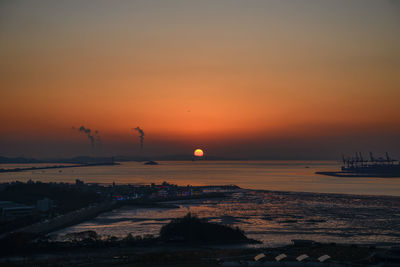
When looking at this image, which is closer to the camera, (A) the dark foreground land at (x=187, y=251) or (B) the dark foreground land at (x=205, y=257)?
(B) the dark foreground land at (x=205, y=257)

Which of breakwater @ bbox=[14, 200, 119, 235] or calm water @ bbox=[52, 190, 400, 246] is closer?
calm water @ bbox=[52, 190, 400, 246]

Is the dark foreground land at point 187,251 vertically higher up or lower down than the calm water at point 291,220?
higher up

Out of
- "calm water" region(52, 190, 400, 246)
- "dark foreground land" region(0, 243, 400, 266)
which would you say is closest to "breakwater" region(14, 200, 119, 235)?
"calm water" region(52, 190, 400, 246)

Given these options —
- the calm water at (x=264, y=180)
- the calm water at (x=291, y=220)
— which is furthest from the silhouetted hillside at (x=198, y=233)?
the calm water at (x=264, y=180)

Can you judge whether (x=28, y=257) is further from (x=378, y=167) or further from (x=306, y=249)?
(x=378, y=167)

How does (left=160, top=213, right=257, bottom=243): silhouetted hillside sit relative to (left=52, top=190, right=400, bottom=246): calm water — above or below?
above

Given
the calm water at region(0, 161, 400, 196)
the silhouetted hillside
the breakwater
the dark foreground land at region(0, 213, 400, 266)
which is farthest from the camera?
the calm water at region(0, 161, 400, 196)

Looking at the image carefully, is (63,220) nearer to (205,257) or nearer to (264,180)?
(205,257)

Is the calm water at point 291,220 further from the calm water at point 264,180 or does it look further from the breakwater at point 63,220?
the calm water at point 264,180

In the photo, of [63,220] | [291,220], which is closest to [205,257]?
[291,220]

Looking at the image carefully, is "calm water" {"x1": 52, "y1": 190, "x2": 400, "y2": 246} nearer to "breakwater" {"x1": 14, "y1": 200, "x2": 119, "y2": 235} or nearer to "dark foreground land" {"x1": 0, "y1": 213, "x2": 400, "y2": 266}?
"breakwater" {"x1": 14, "y1": 200, "x2": 119, "y2": 235}

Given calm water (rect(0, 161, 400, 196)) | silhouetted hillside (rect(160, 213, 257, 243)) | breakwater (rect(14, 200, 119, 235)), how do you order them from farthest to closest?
calm water (rect(0, 161, 400, 196)) < breakwater (rect(14, 200, 119, 235)) < silhouetted hillside (rect(160, 213, 257, 243))
